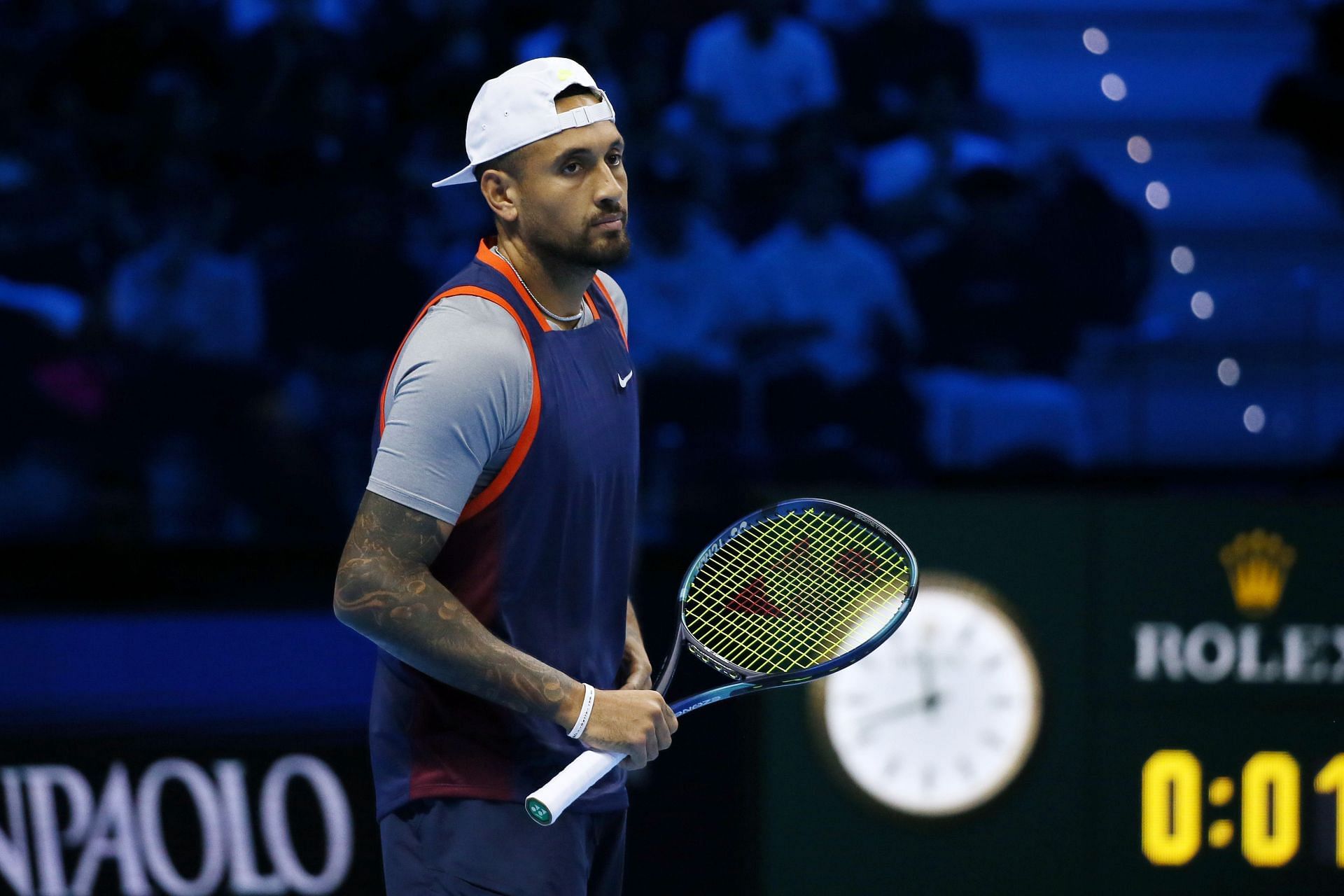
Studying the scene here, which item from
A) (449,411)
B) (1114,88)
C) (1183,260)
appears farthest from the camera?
(1114,88)

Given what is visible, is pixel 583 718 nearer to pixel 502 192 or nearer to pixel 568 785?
pixel 568 785

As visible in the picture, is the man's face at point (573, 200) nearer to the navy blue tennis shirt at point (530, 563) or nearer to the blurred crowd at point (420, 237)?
the navy blue tennis shirt at point (530, 563)

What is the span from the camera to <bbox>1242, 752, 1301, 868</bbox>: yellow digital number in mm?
4195

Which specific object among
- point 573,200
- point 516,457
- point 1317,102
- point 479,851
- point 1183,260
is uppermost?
point 1317,102

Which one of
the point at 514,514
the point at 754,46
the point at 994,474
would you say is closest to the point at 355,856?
the point at 994,474

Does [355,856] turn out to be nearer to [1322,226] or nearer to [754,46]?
[754,46]

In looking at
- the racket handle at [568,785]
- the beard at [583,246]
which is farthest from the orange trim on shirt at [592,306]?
the racket handle at [568,785]

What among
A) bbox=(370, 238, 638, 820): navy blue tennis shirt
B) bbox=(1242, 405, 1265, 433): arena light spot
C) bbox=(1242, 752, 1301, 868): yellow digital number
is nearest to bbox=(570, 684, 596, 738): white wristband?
bbox=(370, 238, 638, 820): navy blue tennis shirt

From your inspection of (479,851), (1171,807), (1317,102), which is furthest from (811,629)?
(1317,102)

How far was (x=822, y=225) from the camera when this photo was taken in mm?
5172

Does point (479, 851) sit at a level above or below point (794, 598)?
below

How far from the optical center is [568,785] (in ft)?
6.44

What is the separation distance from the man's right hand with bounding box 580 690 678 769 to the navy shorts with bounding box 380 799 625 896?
0.18 metres

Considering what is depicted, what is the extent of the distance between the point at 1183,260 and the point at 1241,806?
1.93 m
